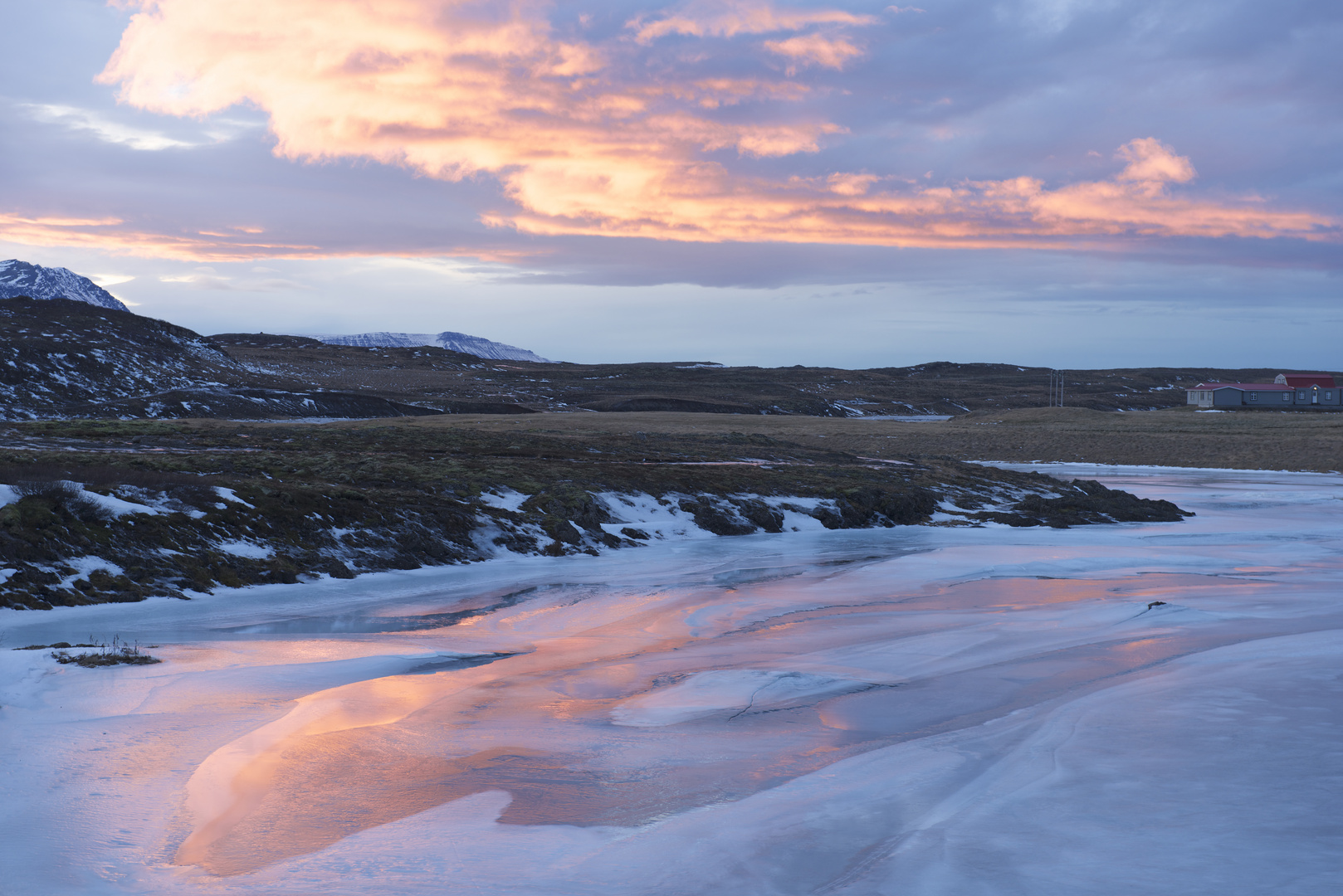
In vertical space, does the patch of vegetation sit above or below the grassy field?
below

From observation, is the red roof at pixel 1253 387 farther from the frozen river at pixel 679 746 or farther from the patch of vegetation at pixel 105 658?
the patch of vegetation at pixel 105 658

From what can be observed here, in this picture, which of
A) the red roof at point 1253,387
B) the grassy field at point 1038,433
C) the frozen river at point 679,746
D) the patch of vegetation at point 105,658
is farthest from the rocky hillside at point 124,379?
the red roof at point 1253,387

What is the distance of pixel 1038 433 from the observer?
64.8 m

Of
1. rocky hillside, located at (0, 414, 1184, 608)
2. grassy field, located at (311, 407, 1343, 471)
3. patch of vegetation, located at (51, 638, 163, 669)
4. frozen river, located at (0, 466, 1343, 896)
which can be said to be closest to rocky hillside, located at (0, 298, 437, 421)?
grassy field, located at (311, 407, 1343, 471)

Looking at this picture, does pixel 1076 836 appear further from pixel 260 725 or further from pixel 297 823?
pixel 260 725

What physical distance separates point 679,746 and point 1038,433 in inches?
2418

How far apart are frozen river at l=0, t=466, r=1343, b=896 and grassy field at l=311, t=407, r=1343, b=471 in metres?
33.2

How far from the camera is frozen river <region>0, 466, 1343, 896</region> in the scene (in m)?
6.00

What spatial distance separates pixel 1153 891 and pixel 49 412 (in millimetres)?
81876

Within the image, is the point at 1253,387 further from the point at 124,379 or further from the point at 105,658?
the point at 105,658

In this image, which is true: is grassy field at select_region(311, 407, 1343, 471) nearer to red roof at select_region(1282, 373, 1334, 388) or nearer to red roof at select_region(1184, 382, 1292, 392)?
red roof at select_region(1184, 382, 1292, 392)

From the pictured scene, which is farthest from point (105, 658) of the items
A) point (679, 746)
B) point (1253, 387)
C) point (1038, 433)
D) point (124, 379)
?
point (1253, 387)

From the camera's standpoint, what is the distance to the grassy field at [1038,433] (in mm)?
53562

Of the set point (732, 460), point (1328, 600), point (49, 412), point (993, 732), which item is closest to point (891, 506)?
point (732, 460)
